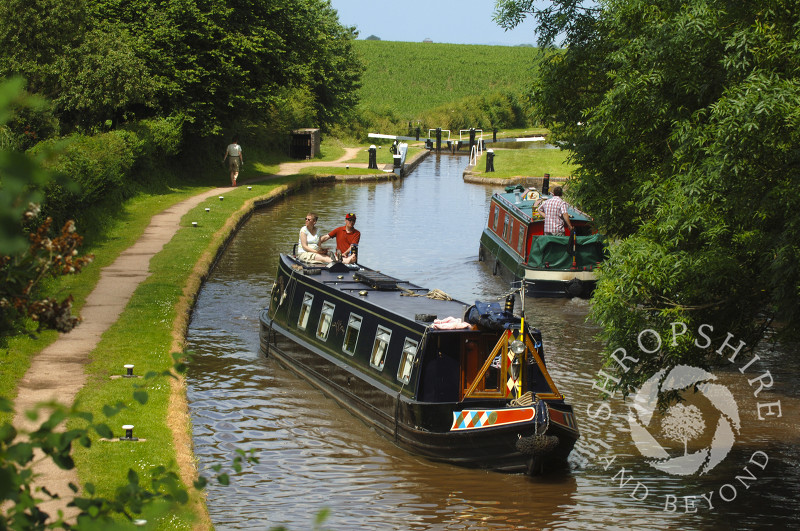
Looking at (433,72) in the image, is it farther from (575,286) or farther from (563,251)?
(575,286)

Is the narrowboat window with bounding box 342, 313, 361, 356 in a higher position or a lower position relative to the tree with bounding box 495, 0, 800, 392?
lower

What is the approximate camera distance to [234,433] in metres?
10.4

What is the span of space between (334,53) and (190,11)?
827 inches

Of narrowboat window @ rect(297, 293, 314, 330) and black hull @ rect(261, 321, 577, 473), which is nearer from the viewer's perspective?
black hull @ rect(261, 321, 577, 473)

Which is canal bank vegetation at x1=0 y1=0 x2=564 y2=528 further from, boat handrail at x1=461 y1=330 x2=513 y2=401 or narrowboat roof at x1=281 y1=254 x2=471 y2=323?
boat handrail at x1=461 y1=330 x2=513 y2=401

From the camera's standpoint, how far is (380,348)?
10.8 meters

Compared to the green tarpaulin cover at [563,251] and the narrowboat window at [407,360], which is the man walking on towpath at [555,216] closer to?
the green tarpaulin cover at [563,251]

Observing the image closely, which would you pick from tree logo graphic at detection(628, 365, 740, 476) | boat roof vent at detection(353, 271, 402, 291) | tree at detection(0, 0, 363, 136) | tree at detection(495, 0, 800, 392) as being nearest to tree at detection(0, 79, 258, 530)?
tree at detection(495, 0, 800, 392)

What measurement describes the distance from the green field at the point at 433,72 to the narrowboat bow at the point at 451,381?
60.8 metres

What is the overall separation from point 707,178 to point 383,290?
502 cm

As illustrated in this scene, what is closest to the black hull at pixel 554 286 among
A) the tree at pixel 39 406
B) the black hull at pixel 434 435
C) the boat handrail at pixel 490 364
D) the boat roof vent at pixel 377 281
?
the boat roof vent at pixel 377 281

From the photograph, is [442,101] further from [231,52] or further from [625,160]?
[625,160]

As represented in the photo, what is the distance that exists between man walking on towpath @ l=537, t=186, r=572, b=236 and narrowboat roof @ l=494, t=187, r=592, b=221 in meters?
0.41

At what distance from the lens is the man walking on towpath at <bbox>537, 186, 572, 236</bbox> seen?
56.3ft
